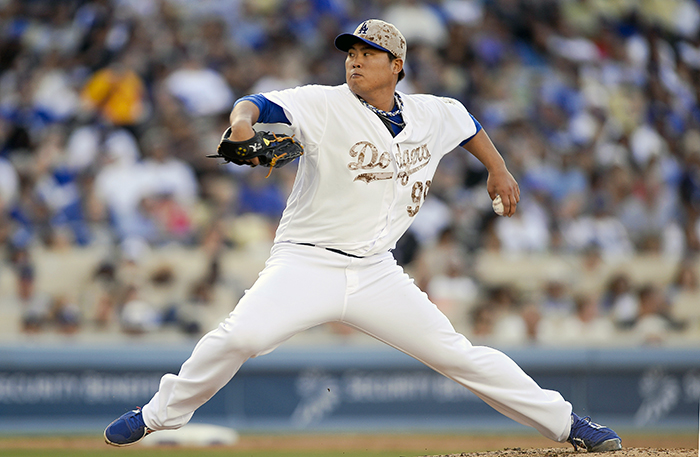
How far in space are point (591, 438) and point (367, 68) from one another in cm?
210

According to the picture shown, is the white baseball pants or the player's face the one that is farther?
the player's face

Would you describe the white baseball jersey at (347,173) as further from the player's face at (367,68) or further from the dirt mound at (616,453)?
the dirt mound at (616,453)

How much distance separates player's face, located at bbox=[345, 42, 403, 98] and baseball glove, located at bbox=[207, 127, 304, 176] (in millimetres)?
479

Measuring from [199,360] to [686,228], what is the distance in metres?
8.03

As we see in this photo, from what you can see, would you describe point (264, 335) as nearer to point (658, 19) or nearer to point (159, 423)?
point (159, 423)

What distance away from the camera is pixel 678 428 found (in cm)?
825

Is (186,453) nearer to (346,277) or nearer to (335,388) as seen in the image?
(335,388)

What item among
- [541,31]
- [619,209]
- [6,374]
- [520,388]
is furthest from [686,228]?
[6,374]

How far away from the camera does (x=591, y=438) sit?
4191 millimetres

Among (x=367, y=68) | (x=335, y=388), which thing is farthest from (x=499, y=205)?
(x=335, y=388)

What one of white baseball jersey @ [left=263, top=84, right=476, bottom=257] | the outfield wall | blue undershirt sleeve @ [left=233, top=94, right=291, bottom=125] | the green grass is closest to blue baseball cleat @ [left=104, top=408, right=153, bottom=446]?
white baseball jersey @ [left=263, top=84, right=476, bottom=257]

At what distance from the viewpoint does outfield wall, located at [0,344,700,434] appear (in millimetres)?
7574

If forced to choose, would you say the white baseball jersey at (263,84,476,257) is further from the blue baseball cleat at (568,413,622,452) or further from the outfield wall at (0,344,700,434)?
the outfield wall at (0,344,700,434)

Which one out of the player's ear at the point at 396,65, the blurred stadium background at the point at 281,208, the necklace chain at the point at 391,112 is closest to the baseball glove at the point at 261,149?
the necklace chain at the point at 391,112
